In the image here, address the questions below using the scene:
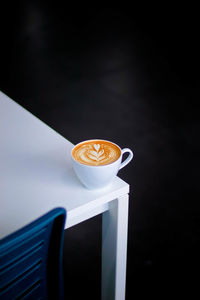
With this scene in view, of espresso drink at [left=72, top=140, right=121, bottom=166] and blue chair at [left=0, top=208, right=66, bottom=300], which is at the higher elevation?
espresso drink at [left=72, top=140, right=121, bottom=166]

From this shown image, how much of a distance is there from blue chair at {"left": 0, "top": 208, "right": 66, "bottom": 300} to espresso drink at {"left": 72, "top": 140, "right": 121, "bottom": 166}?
0.26 meters

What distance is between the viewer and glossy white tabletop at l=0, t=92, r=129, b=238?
0.78 meters

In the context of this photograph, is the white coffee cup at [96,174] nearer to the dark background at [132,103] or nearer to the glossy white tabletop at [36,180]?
the glossy white tabletop at [36,180]

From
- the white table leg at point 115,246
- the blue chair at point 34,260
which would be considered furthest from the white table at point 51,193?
the blue chair at point 34,260

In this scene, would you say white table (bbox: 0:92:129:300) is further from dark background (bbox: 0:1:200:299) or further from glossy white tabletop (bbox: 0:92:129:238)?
dark background (bbox: 0:1:200:299)

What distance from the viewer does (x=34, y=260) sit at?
2.15ft

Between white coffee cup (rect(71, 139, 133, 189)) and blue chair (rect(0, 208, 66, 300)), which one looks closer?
blue chair (rect(0, 208, 66, 300))

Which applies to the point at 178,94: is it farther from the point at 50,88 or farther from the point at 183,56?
the point at 50,88

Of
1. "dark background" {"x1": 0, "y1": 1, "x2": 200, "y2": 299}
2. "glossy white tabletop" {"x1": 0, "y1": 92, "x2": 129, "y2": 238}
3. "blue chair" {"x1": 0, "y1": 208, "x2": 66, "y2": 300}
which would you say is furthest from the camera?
"dark background" {"x1": 0, "y1": 1, "x2": 200, "y2": 299}

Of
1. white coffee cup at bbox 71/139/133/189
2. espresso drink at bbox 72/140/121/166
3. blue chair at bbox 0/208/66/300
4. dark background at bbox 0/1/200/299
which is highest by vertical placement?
dark background at bbox 0/1/200/299

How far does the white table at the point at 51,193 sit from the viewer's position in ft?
2.58

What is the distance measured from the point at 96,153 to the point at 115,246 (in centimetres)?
27

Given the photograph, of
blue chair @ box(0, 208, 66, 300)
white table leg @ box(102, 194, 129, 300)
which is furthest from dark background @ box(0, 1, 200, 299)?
blue chair @ box(0, 208, 66, 300)

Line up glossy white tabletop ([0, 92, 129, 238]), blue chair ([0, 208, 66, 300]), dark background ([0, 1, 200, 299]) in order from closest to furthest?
blue chair ([0, 208, 66, 300])
glossy white tabletop ([0, 92, 129, 238])
dark background ([0, 1, 200, 299])
